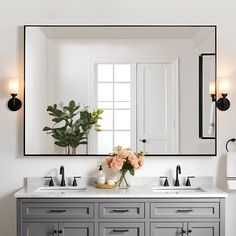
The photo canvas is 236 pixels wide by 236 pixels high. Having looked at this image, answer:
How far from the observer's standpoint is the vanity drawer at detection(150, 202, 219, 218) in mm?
3436

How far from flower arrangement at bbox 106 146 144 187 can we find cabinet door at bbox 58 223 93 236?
1.67ft

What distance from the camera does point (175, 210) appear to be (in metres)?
3.45

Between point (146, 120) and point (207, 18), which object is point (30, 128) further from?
point (207, 18)

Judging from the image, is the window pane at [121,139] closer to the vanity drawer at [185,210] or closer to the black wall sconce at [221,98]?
the vanity drawer at [185,210]

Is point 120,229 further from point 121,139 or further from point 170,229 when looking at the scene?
point 121,139

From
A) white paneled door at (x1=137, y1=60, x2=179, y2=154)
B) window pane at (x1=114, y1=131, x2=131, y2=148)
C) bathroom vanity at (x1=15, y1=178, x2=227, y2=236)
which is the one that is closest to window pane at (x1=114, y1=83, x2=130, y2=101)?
white paneled door at (x1=137, y1=60, x2=179, y2=154)

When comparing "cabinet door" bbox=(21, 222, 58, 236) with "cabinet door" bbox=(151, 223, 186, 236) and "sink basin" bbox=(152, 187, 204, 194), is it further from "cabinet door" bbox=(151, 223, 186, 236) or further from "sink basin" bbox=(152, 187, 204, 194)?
"sink basin" bbox=(152, 187, 204, 194)

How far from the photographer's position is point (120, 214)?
11.3 ft

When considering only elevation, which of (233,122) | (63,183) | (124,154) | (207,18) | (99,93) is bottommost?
(63,183)

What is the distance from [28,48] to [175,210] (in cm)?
188

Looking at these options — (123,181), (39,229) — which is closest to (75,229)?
(39,229)

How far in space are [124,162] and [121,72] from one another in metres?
→ 0.81

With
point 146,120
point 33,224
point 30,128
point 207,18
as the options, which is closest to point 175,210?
point 146,120

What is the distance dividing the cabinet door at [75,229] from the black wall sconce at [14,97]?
3.69 ft
